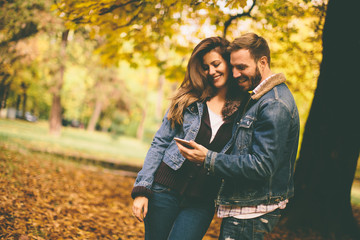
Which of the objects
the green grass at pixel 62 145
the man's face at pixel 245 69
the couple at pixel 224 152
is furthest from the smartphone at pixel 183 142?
the green grass at pixel 62 145

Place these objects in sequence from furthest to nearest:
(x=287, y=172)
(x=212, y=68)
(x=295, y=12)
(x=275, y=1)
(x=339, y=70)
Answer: (x=295, y=12) < (x=339, y=70) < (x=275, y=1) < (x=212, y=68) < (x=287, y=172)

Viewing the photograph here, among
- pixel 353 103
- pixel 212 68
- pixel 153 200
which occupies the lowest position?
pixel 153 200

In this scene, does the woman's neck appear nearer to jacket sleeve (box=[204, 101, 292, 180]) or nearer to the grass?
jacket sleeve (box=[204, 101, 292, 180])

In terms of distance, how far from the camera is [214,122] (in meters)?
2.32

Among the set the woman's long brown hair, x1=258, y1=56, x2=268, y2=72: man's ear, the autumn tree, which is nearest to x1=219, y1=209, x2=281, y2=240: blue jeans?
the woman's long brown hair

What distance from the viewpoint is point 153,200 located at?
7.28 ft

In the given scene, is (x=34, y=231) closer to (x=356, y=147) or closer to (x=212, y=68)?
(x=212, y=68)

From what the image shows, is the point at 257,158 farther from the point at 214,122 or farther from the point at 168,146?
the point at 168,146

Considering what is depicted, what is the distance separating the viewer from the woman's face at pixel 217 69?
2430mm

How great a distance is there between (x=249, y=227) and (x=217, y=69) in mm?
1311

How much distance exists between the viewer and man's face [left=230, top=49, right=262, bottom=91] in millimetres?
2012

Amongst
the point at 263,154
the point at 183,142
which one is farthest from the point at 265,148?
the point at 183,142

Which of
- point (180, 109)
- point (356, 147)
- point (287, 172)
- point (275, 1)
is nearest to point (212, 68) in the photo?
point (180, 109)

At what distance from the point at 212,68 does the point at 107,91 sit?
777 inches
